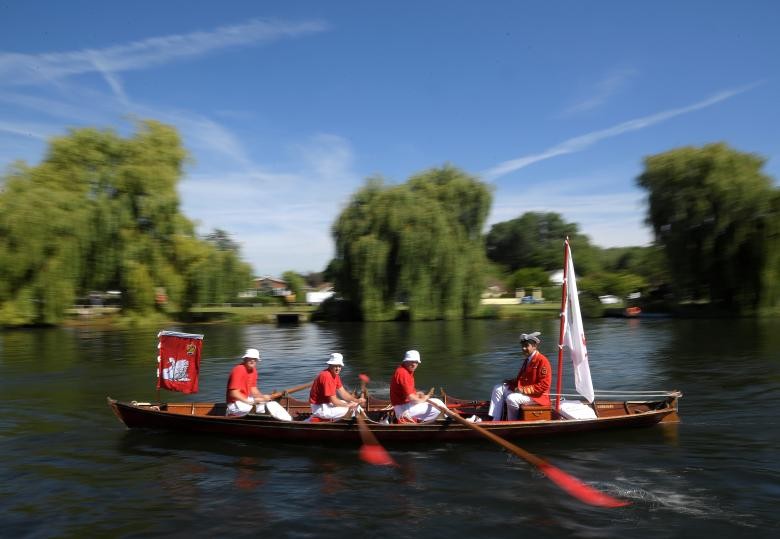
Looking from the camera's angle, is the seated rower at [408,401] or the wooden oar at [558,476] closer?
the wooden oar at [558,476]

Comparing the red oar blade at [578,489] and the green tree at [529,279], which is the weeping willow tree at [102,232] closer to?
the red oar blade at [578,489]

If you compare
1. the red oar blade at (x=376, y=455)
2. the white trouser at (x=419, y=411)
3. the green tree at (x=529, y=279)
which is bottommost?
the red oar blade at (x=376, y=455)

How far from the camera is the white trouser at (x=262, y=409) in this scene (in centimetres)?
Answer: 1445

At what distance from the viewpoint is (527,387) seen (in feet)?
45.8

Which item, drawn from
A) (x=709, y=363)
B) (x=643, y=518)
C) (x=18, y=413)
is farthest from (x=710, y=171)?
(x=18, y=413)

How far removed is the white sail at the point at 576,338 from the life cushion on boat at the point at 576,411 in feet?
1.73

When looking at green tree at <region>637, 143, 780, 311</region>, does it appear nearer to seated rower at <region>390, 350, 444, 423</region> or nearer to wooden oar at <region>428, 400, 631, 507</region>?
wooden oar at <region>428, 400, 631, 507</region>

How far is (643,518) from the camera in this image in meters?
10.3

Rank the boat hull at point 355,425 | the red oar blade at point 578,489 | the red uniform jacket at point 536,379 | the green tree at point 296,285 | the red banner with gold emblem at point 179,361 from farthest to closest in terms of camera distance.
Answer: the green tree at point 296,285, the red banner with gold emblem at point 179,361, the boat hull at point 355,425, the red uniform jacket at point 536,379, the red oar blade at point 578,489

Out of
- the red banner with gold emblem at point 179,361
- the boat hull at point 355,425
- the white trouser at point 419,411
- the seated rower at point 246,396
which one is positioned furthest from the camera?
the red banner with gold emblem at point 179,361

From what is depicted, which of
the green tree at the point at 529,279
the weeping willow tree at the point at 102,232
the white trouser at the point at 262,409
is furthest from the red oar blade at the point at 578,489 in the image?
the green tree at the point at 529,279

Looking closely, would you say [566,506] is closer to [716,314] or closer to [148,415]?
[148,415]

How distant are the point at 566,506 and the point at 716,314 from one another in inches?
1568

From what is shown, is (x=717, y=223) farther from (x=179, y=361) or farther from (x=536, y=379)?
(x=179, y=361)
